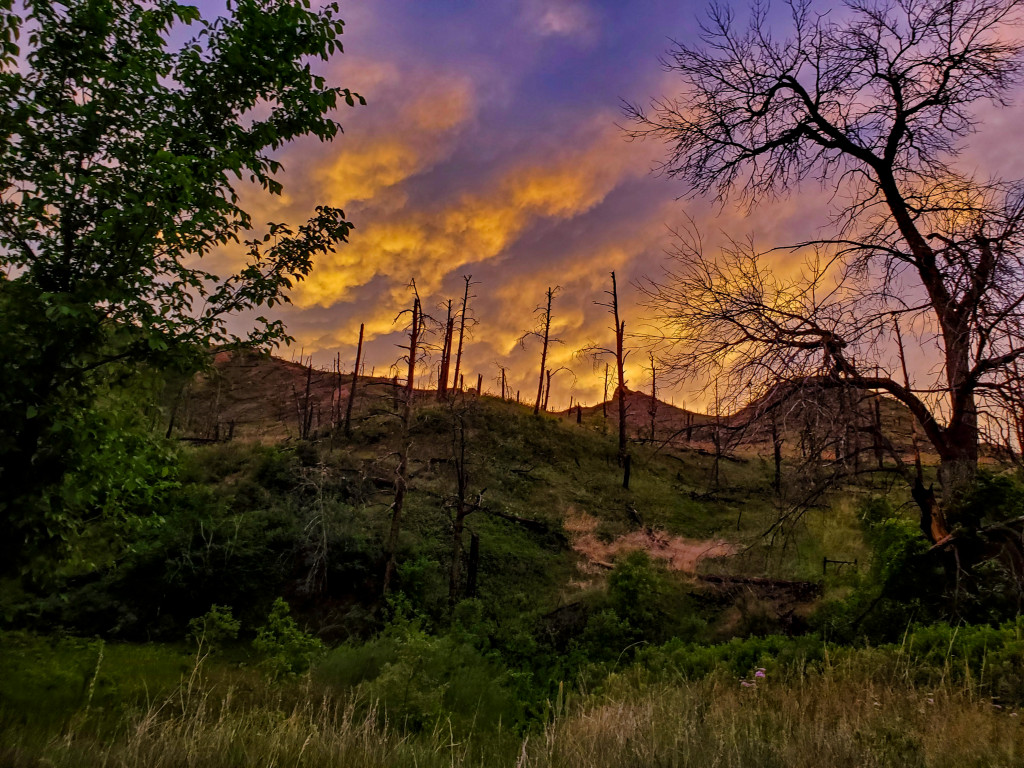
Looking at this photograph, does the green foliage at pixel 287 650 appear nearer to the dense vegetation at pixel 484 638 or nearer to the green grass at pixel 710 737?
the dense vegetation at pixel 484 638

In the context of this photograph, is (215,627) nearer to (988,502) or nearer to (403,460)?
(403,460)

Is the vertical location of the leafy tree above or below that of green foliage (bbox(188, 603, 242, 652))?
above

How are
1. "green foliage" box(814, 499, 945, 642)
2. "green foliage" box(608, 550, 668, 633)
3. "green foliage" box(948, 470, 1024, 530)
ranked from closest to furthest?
"green foliage" box(948, 470, 1024, 530), "green foliage" box(814, 499, 945, 642), "green foliage" box(608, 550, 668, 633)

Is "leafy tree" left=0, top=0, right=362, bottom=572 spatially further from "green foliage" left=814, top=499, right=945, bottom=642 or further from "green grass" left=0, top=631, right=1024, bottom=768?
"green foliage" left=814, top=499, right=945, bottom=642

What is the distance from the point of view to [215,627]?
15.9 metres

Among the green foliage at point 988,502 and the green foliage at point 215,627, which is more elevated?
the green foliage at point 988,502

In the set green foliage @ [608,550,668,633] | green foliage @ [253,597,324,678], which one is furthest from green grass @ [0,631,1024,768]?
green foliage @ [608,550,668,633]

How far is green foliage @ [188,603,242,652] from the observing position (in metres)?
15.5

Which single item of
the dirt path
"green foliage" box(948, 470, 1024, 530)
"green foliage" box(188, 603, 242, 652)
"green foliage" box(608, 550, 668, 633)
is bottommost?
"green foliage" box(188, 603, 242, 652)

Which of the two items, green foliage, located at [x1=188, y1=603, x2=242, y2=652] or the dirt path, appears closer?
green foliage, located at [x1=188, y1=603, x2=242, y2=652]

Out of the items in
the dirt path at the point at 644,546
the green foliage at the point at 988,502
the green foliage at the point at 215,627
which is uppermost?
the green foliage at the point at 988,502

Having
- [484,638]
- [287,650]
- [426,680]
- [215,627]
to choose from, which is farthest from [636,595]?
[215,627]

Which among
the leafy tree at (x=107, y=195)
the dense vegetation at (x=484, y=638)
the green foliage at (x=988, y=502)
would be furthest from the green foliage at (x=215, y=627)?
the green foliage at (x=988, y=502)

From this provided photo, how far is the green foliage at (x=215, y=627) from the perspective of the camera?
15.5 meters
